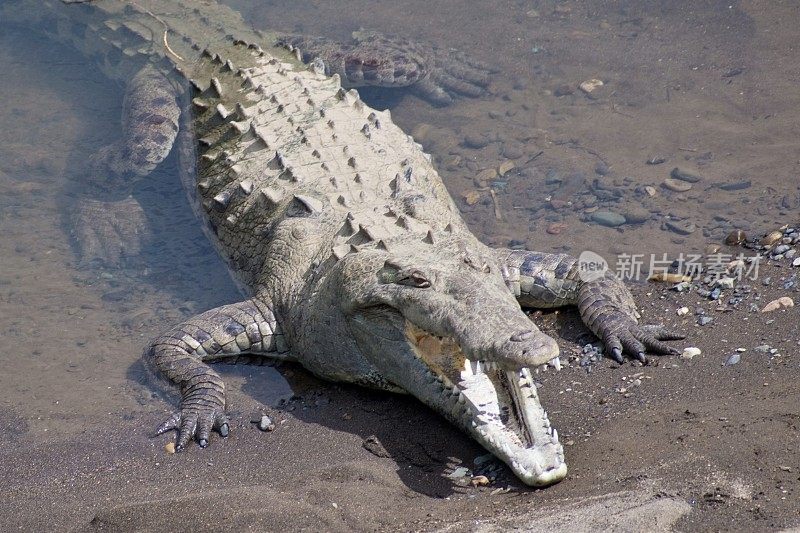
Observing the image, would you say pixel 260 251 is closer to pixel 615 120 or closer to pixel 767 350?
pixel 767 350

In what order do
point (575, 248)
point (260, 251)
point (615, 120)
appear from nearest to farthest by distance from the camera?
point (260, 251)
point (575, 248)
point (615, 120)

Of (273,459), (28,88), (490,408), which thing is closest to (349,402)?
(273,459)

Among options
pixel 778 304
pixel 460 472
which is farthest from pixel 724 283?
pixel 460 472

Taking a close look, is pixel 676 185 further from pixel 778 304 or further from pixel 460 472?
pixel 460 472

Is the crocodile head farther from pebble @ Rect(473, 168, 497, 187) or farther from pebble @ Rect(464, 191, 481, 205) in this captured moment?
pebble @ Rect(473, 168, 497, 187)

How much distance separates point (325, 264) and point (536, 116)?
3.86m

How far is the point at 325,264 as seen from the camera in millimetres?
5516

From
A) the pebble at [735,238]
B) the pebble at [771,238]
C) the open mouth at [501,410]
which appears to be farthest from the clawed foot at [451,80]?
the open mouth at [501,410]

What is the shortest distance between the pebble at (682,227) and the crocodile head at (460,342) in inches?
89.2

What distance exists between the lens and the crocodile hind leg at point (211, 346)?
5.35m

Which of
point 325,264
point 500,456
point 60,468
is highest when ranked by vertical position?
point 325,264

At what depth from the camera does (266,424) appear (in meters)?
5.07

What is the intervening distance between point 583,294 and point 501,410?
153 centimetres

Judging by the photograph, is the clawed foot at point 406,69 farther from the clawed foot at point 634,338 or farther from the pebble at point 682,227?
the clawed foot at point 634,338
